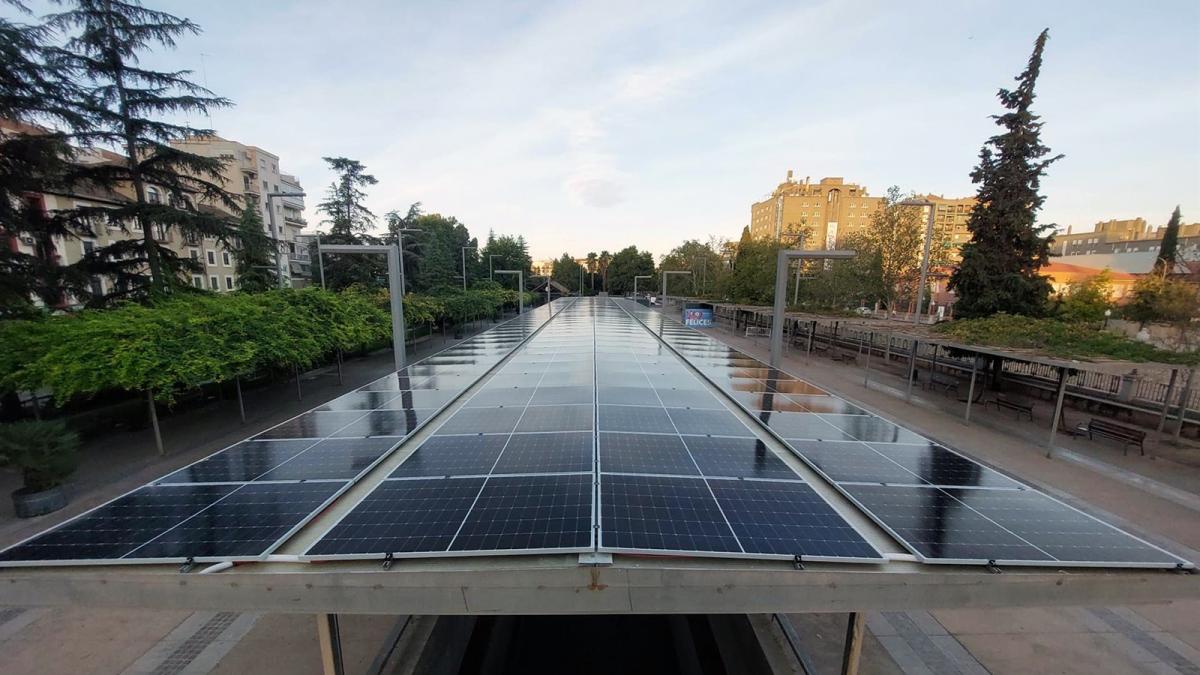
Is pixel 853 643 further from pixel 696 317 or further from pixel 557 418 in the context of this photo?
pixel 696 317

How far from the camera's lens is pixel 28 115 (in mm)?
14180

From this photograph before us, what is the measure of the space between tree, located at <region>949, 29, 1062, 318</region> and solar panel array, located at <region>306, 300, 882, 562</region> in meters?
21.9

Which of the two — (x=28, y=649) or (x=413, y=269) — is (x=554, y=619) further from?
(x=413, y=269)

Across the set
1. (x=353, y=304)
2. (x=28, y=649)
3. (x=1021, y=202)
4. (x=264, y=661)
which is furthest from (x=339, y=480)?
(x=1021, y=202)

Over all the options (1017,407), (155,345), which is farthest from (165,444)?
(1017,407)

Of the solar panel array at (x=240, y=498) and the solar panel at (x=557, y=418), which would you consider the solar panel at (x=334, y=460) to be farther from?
the solar panel at (x=557, y=418)

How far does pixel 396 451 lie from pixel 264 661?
11.9 ft

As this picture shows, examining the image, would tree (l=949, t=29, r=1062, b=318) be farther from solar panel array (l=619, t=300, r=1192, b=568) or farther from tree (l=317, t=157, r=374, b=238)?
tree (l=317, t=157, r=374, b=238)

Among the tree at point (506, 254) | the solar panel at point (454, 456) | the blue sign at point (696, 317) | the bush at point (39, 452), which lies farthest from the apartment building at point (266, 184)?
the solar panel at point (454, 456)

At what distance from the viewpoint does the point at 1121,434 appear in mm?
14047

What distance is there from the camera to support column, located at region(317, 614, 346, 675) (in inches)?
193

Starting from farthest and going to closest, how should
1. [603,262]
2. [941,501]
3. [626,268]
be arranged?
[603,262] < [626,268] < [941,501]

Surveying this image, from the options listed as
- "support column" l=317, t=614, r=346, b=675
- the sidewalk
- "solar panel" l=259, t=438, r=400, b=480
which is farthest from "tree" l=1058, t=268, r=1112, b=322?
the sidewalk

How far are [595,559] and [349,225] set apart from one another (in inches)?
1837
